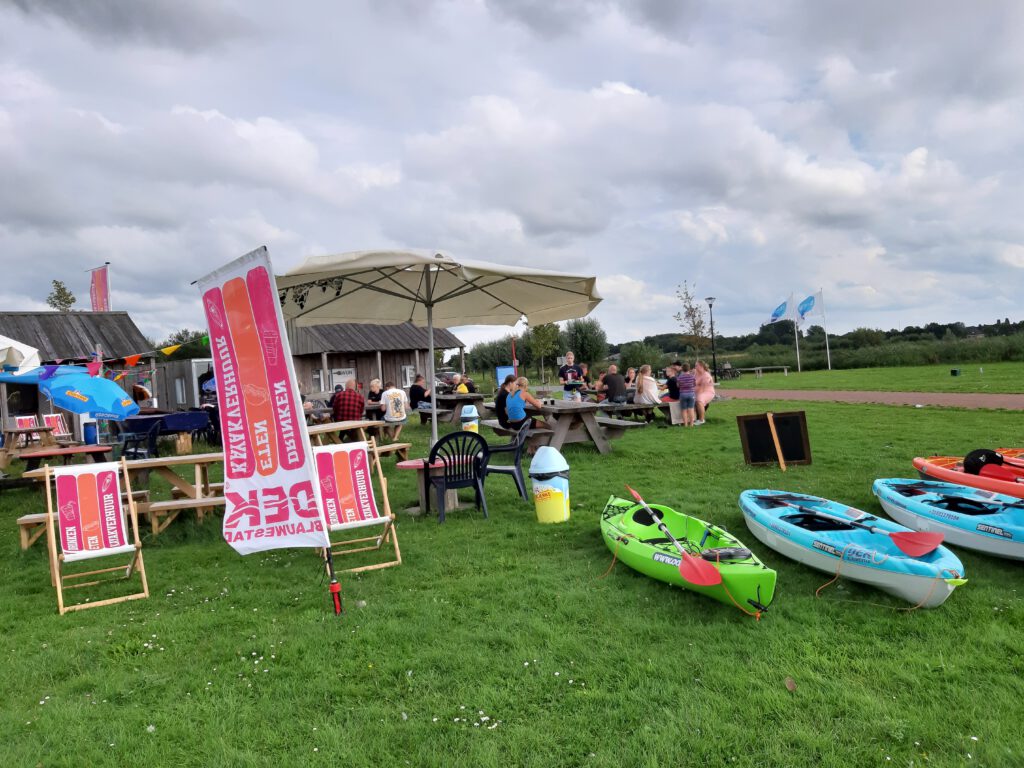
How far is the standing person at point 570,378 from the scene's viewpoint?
49.9 feet

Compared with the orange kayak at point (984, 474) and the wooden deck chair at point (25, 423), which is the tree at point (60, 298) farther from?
the orange kayak at point (984, 474)

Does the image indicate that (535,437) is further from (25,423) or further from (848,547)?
(25,423)

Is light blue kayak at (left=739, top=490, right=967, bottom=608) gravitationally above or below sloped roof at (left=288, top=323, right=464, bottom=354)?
below

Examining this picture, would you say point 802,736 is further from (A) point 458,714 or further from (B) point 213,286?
(B) point 213,286

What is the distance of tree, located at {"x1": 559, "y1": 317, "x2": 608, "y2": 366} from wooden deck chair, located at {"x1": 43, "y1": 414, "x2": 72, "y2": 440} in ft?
94.7

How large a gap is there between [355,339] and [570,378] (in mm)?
12121

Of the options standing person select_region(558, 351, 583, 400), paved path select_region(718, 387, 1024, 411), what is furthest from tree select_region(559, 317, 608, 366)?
standing person select_region(558, 351, 583, 400)

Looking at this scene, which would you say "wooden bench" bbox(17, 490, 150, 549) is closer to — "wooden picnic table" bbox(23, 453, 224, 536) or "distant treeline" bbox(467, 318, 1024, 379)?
"wooden picnic table" bbox(23, 453, 224, 536)

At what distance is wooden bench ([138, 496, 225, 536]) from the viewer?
20.2ft

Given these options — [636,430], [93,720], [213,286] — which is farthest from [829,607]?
[636,430]

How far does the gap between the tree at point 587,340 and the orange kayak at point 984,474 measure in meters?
32.7

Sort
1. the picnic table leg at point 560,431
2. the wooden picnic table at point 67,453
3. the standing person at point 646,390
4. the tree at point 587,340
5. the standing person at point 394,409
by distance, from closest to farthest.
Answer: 1. the wooden picnic table at point 67,453
2. the picnic table leg at point 560,431
3. the standing person at point 394,409
4. the standing person at point 646,390
5. the tree at point 587,340

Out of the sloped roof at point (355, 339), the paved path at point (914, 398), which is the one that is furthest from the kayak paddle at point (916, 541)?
the sloped roof at point (355, 339)

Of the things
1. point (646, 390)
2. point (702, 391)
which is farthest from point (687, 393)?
point (702, 391)
